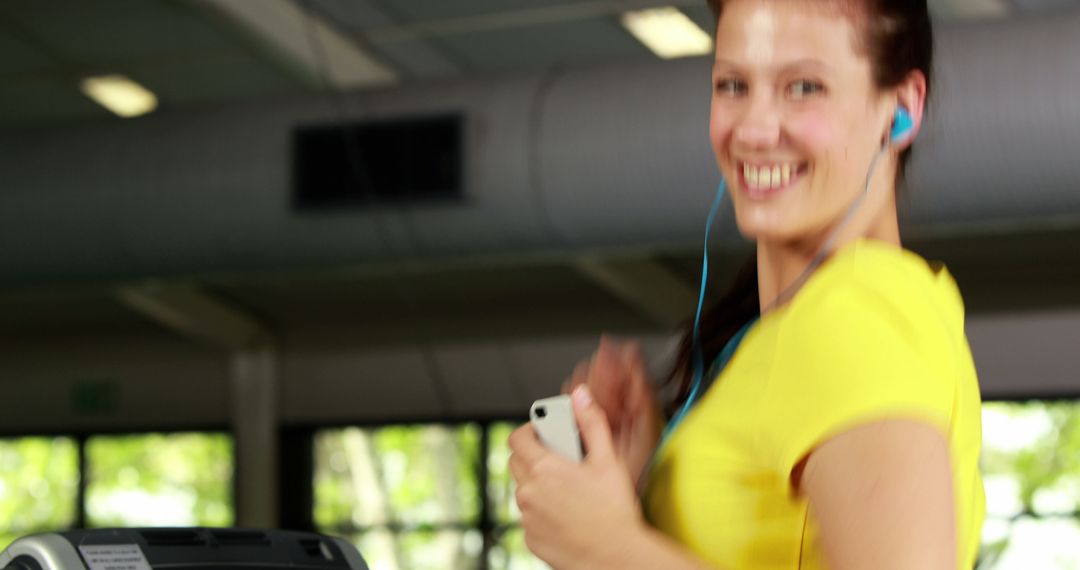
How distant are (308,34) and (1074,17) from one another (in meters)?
2.81

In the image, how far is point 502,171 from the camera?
14.4ft

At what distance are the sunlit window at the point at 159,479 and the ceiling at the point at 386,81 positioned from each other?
0.72 metres

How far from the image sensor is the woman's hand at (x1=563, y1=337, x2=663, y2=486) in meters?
0.89

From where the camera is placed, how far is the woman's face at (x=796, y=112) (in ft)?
2.45

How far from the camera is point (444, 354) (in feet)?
27.1

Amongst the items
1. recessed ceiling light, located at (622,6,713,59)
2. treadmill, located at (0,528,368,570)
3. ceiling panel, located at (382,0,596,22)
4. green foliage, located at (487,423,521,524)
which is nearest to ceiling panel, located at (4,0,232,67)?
ceiling panel, located at (382,0,596,22)

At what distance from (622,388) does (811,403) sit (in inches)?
10.5

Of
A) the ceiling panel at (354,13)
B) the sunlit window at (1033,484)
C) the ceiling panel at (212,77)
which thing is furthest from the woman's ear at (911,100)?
the sunlit window at (1033,484)

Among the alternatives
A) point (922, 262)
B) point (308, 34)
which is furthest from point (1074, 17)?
point (922, 262)

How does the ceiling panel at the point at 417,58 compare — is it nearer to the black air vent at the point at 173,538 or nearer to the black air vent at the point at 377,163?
the black air vent at the point at 377,163

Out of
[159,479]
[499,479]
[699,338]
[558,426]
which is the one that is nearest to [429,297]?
[499,479]

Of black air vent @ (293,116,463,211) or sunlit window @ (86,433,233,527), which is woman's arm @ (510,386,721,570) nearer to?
black air vent @ (293,116,463,211)

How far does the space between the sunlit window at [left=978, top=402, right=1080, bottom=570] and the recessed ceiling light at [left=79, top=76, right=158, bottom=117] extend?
389 cm

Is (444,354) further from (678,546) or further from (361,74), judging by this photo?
(678,546)
